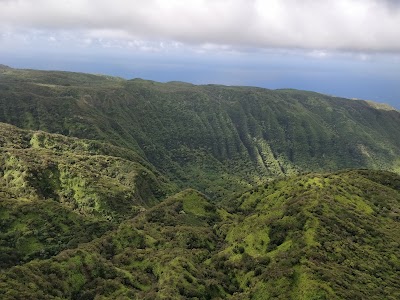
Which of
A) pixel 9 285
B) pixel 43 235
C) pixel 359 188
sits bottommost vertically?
pixel 43 235

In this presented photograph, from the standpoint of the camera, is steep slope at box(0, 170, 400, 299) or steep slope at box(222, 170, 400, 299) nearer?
steep slope at box(222, 170, 400, 299)

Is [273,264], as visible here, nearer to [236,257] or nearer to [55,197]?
[236,257]

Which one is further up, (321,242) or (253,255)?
(321,242)

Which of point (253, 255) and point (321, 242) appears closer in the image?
point (321, 242)

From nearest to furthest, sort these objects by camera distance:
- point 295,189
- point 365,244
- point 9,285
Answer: point 9,285 → point 365,244 → point 295,189

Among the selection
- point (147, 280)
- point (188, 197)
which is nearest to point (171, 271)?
point (147, 280)

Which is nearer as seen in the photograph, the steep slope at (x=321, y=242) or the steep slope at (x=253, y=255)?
the steep slope at (x=321, y=242)

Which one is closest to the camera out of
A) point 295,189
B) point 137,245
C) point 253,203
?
point 137,245

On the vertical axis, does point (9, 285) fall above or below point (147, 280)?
above
